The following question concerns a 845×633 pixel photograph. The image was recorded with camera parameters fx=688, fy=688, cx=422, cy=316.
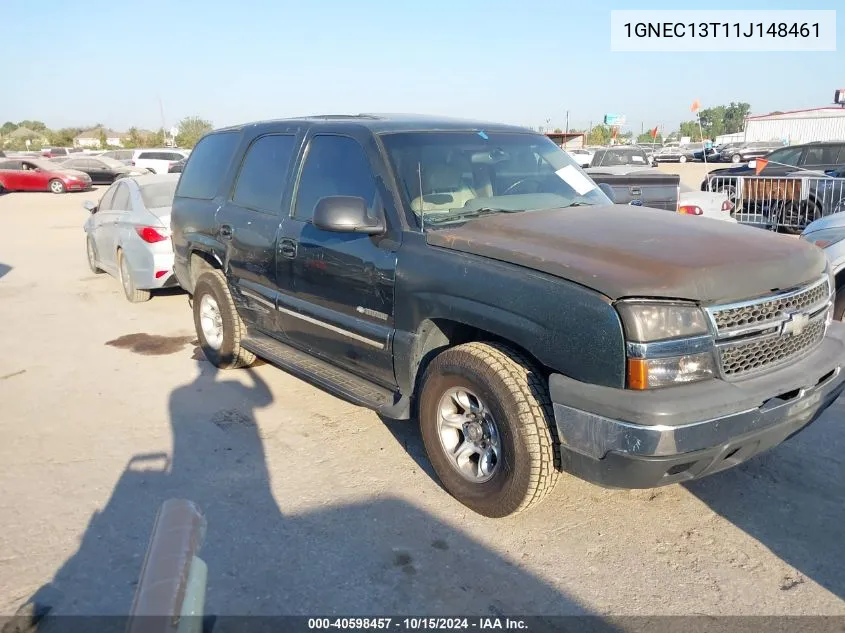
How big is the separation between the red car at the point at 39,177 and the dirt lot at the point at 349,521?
1056 inches

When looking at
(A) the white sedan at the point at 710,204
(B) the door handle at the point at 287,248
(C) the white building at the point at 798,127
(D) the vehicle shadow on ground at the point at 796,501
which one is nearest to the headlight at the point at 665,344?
(D) the vehicle shadow on ground at the point at 796,501

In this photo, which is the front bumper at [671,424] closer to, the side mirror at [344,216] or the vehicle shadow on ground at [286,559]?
the vehicle shadow on ground at [286,559]

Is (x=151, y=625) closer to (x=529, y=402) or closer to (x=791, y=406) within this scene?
(x=529, y=402)

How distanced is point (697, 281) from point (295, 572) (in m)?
2.17

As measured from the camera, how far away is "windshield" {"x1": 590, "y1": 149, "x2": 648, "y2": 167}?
56.5ft

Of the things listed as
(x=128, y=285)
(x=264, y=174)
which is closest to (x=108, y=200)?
(x=128, y=285)

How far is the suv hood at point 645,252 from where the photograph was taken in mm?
2877

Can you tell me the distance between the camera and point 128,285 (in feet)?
27.7

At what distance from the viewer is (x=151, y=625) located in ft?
5.09

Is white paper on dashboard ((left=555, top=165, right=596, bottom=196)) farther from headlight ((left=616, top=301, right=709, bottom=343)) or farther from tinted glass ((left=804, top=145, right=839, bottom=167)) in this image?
tinted glass ((left=804, top=145, right=839, bottom=167))

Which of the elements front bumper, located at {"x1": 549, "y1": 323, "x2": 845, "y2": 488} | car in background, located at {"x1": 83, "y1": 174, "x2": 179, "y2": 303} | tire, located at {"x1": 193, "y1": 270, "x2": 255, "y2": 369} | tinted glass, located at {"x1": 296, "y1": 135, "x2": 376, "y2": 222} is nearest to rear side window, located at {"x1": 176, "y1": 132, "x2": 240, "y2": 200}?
tire, located at {"x1": 193, "y1": 270, "x2": 255, "y2": 369}

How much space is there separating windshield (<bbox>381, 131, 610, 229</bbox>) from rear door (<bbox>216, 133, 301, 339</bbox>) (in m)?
1.08

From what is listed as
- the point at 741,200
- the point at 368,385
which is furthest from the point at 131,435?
the point at 741,200

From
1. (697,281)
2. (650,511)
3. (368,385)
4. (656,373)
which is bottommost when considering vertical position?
(650,511)
